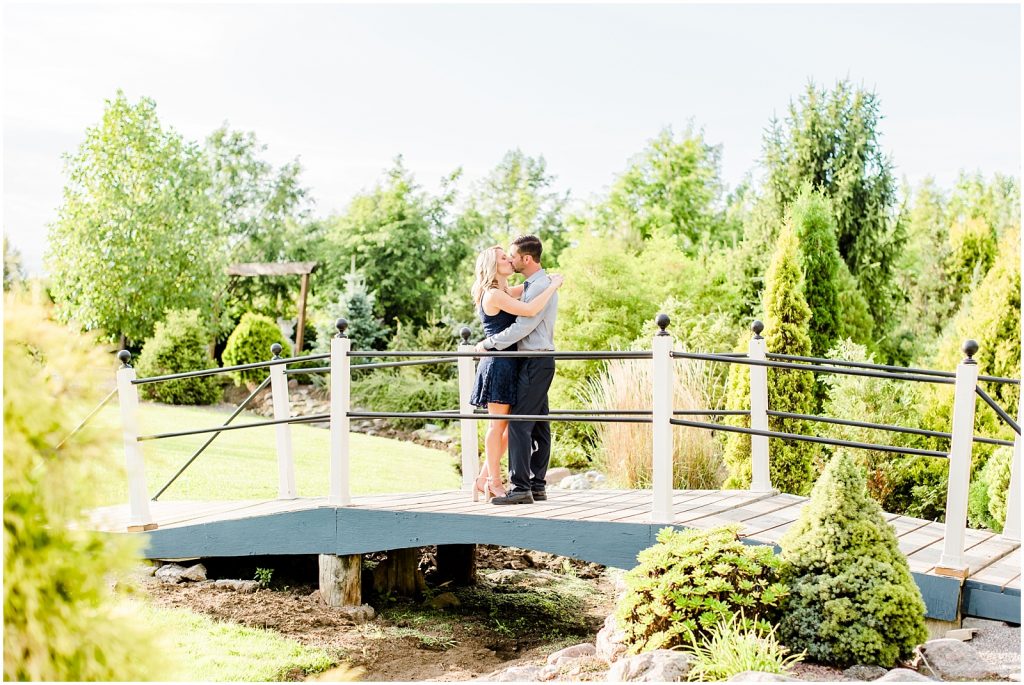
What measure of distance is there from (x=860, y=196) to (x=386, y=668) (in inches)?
426

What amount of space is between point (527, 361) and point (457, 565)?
7.66ft

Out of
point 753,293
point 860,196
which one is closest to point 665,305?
point 753,293

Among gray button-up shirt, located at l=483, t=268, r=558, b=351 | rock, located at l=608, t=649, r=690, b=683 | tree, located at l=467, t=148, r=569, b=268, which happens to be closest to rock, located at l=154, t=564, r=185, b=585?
gray button-up shirt, located at l=483, t=268, r=558, b=351

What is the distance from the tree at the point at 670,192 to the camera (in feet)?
72.3

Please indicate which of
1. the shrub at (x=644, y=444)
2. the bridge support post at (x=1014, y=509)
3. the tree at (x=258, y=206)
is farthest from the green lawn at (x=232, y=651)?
the tree at (x=258, y=206)

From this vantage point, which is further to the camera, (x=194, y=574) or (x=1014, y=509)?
(x=194, y=574)

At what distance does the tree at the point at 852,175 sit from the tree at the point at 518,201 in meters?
11.2

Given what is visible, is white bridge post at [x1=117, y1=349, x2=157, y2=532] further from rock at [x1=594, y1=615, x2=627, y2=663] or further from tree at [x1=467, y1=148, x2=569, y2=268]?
tree at [x1=467, y1=148, x2=569, y2=268]

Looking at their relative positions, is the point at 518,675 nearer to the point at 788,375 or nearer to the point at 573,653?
the point at 573,653

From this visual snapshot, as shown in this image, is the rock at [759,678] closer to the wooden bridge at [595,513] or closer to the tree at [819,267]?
the wooden bridge at [595,513]

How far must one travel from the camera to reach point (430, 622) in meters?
6.46

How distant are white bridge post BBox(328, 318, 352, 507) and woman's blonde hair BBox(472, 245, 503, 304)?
0.91 m

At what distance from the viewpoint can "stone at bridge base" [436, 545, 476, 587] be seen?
24.3 feet

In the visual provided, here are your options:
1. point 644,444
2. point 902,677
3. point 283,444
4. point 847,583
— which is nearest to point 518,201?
point 644,444
